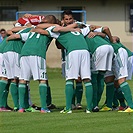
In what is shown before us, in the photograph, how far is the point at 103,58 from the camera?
12.3m

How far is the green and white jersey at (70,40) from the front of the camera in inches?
474

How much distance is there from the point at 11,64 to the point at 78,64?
1.63m

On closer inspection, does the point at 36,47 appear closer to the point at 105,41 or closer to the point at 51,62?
the point at 105,41

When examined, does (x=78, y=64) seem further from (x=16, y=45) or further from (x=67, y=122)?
(x=67, y=122)

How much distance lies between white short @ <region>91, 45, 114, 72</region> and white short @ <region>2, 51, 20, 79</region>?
62.5 inches

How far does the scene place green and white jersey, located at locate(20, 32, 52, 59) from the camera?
12188 millimetres

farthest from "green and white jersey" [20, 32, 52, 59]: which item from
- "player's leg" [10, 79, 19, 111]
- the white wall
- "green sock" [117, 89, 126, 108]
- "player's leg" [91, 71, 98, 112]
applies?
the white wall

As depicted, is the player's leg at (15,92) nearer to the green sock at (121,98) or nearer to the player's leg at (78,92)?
the player's leg at (78,92)

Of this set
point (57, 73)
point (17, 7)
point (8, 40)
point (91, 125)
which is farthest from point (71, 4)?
point (91, 125)

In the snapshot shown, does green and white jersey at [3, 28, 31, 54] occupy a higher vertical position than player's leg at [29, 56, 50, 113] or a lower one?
higher

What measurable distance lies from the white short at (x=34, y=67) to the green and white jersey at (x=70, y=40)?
516 millimetres

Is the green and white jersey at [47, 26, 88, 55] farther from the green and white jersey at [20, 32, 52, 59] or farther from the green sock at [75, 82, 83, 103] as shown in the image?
the green sock at [75, 82, 83, 103]

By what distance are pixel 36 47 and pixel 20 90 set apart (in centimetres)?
91

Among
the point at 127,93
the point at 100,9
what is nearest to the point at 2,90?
the point at 127,93
